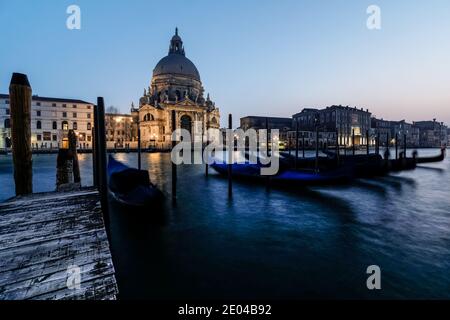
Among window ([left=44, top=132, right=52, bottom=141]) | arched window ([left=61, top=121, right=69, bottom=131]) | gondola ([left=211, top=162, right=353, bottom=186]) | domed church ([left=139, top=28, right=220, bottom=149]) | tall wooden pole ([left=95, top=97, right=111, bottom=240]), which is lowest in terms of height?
gondola ([left=211, top=162, right=353, bottom=186])

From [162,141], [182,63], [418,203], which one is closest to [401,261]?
[418,203]

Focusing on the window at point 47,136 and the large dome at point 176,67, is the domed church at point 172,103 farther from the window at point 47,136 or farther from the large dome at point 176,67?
the window at point 47,136

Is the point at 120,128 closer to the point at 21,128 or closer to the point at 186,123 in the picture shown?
the point at 186,123

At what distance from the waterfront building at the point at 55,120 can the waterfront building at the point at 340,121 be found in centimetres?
6365

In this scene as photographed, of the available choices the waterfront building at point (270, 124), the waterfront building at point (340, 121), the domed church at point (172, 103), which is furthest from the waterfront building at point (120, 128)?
the waterfront building at point (340, 121)

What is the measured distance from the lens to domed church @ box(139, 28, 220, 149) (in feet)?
204

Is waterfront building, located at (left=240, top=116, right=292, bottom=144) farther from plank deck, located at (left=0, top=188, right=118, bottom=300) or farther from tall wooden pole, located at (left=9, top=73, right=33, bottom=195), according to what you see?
plank deck, located at (left=0, top=188, right=118, bottom=300)

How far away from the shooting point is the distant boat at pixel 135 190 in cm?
858

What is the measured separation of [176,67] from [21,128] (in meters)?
68.6

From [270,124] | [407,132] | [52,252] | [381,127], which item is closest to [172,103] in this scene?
[270,124]

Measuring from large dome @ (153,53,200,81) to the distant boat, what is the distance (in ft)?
213

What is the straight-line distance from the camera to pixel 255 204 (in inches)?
424

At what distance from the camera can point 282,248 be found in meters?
6.17

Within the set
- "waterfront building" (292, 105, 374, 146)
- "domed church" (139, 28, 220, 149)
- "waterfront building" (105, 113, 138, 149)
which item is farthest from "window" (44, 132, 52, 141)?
"waterfront building" (292, 105, 374, 146)
